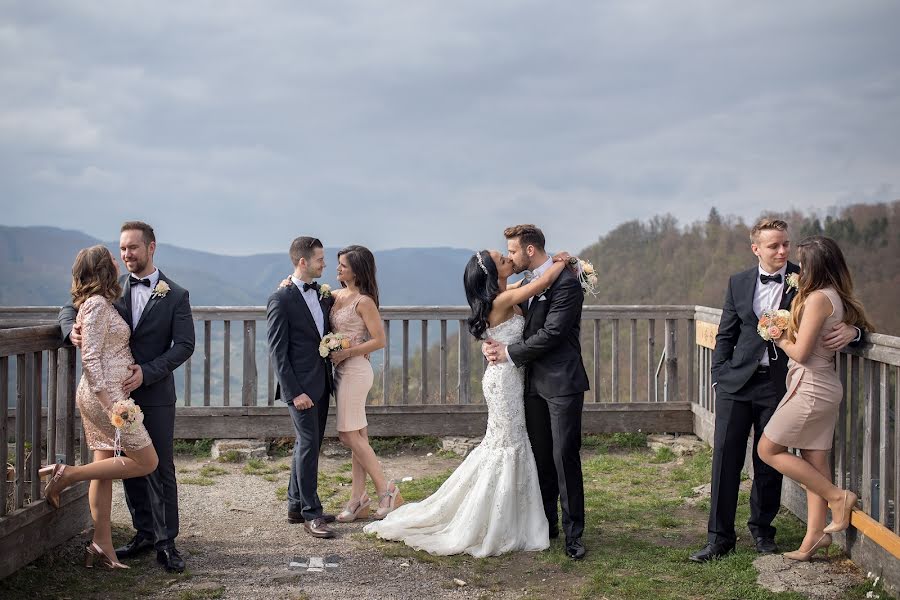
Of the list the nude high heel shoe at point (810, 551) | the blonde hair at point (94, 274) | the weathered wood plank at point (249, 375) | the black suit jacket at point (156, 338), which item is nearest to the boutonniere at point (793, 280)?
the nude high heel shoe at point (810, 551)

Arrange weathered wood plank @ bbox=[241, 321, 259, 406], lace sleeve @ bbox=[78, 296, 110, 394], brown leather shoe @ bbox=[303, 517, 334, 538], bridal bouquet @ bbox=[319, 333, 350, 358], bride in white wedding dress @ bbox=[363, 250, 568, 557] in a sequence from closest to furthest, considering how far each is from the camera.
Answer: lace sleeve @ bbox=[78, 296, 110, 394] → bride in white wedding dress @ bbox=[363, 250, 568, 557] → brown leather shoe @ bbox=[303, 517, 334, 538] → bridal bouquet @ bbox=[319, 333, 350, 358] → weathered wood plank @ bbox=[241, 321, 259, 406]

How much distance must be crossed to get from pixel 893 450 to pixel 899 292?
25.3 m

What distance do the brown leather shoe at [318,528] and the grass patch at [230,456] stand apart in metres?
2.87

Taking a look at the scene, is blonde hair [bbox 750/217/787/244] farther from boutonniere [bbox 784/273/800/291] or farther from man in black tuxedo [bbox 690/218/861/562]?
boutonniere [bbox 784/273/800/291]

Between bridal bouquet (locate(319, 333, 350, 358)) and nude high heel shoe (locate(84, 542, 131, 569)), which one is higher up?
bridal bouquet (locate(319, 333, 350, 358))

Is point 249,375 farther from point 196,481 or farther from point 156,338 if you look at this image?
point 156,338

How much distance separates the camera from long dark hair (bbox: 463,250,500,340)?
5.48 meters

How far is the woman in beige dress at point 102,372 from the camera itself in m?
4.75

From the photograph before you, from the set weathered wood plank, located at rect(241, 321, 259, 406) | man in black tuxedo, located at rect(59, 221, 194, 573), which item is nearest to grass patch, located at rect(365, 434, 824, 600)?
man in black tuxedo, located at rect(59, 221, 194, 573)

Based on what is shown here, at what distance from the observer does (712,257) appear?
3731 cm

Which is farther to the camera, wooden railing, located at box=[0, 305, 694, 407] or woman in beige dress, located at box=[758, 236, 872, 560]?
wooden railing, located at box=[0, 305, 694, 407]

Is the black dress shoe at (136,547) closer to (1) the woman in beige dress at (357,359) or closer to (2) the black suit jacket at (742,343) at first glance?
(1) the woman in beige dress at (357,359)

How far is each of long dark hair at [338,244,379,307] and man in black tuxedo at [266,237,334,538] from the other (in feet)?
0.86

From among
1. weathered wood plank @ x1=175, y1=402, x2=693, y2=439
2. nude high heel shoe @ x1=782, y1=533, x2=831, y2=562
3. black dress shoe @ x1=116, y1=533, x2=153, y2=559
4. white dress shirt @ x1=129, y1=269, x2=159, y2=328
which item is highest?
white dress shirt @ x1=129, y1=269, x2=159, y2=328
